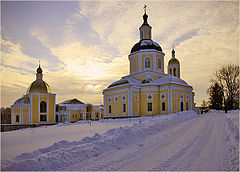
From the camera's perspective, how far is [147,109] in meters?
29.9

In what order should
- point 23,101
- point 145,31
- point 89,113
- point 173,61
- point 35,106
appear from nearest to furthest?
point 145,31 < point 23,101 < point 35,106 < point 173,61 < point 89,113

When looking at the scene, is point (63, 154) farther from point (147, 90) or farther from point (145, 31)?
point (145, 31)

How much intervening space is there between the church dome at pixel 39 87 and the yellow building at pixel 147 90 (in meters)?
18.6

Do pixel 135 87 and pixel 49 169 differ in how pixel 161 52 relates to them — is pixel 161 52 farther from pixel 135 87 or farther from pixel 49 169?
pixel 49 169

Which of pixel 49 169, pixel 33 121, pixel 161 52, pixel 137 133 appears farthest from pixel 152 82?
pixel 33 121

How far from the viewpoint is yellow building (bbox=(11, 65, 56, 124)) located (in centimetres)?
4041

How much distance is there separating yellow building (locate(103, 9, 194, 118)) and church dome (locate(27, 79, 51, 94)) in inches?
731

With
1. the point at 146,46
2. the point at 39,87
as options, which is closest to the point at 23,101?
the point at 39,87

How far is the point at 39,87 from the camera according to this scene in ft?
144

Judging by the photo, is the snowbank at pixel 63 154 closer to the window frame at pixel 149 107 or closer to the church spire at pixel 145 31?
the window frame at pixel 149 107

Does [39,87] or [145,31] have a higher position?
[145,31]

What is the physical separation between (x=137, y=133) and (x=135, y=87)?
1981 centimetres

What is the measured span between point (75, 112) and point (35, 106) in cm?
1187

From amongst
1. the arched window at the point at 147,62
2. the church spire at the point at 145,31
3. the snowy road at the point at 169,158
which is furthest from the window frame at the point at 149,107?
the snowy road at the point at 169,158
